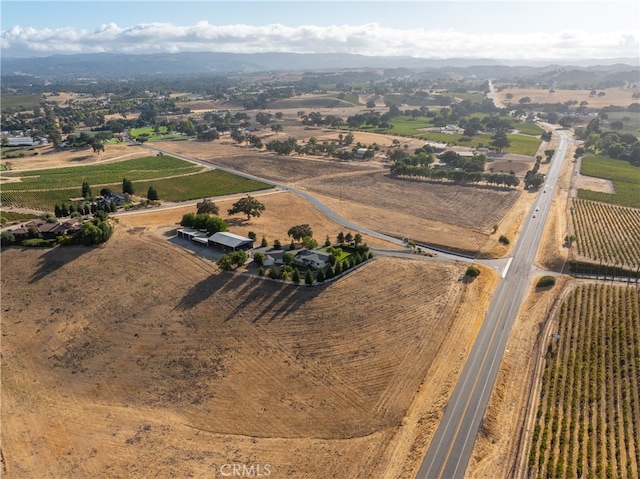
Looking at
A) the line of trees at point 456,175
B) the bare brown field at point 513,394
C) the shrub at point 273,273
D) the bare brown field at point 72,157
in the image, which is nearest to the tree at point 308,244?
the shrub at point 273,273

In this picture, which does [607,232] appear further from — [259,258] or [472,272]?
[259,258]

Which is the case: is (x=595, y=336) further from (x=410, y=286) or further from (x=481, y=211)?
(x=481, y=211)

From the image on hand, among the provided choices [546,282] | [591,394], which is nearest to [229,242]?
[546,282]

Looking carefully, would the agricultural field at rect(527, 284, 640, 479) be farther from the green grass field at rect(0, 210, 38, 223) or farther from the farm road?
the green grass field at rect(0, 210, 38, 223)

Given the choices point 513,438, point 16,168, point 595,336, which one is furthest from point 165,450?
point 16,168

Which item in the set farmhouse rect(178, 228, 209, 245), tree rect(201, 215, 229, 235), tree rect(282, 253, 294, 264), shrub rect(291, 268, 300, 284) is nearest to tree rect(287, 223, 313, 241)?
tree rect(282, 253, 294, 264)

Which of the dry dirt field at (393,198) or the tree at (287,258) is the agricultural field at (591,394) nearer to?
the dry dirt field at (393,198)
